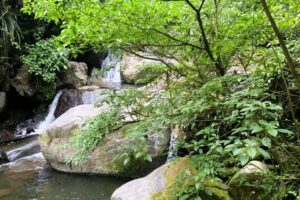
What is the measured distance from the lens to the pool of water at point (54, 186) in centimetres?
464

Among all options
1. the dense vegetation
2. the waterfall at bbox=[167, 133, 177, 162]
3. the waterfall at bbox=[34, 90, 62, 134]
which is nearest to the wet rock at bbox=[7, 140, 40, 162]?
the waterfall at bbox=[34, 90, 62, 134]

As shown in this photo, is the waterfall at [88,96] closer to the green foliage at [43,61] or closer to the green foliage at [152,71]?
the green foliage at [43,61]

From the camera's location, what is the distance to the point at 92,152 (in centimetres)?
475

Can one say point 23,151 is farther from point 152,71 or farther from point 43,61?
point 152,71

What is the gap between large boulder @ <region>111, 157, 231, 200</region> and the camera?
9.00 ft

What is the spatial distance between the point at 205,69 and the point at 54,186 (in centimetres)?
344

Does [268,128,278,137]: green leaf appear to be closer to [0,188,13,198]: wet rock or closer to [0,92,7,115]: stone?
[0,188,13,198]: wet rock

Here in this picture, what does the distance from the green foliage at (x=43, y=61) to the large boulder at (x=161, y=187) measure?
530 cm

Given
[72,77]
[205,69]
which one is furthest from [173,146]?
[72,77]

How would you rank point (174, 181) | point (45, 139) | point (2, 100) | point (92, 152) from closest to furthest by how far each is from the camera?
point (174, 181)
point (92, 152)
point (45, 139)
point (2, 100)

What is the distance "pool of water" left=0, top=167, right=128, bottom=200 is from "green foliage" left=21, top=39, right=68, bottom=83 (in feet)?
9.85

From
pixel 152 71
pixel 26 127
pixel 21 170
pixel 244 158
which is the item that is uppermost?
pixel 152 71

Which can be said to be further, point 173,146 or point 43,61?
point 43,61

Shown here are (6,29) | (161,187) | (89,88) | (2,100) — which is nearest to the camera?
(161,187)
